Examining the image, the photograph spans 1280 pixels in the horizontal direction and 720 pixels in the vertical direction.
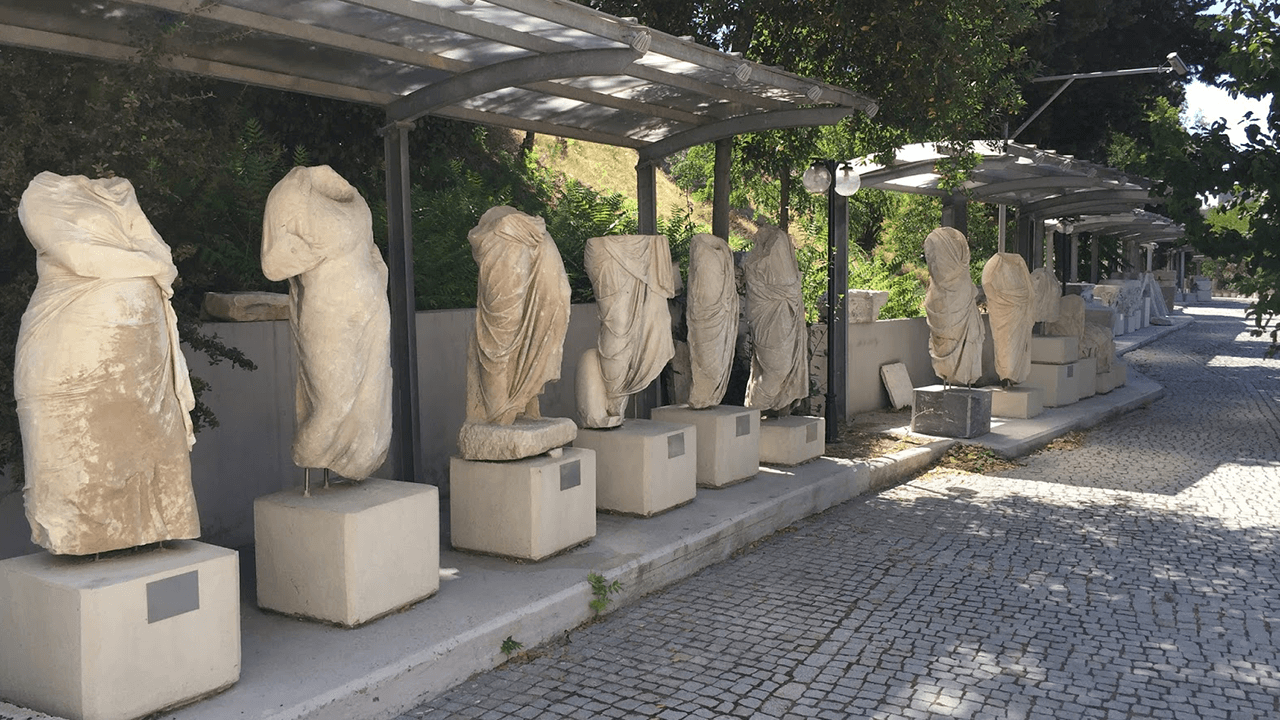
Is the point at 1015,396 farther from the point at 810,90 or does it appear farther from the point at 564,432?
the point at 564,432

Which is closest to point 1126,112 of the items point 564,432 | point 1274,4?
point 1274,4

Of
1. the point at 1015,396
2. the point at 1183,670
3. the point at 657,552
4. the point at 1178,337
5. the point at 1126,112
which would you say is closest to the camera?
the point at 1183,670

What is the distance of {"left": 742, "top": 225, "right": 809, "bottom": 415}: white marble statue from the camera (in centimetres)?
931

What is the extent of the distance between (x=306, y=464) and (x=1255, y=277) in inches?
418

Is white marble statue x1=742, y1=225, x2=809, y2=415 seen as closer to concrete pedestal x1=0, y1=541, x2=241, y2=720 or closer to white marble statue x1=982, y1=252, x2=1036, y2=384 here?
white marble statue x1=982, y1=252, x2=1036, y2=384

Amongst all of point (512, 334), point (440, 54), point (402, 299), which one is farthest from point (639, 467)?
point (440, 54)

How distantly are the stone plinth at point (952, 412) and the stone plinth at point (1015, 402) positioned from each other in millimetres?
1475

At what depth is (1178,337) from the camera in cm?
3048

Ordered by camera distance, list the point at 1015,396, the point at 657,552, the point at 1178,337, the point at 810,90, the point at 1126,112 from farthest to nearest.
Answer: the point at 1178,337 → the point at 1126,112 → the point at 1015,396 → the point at 810,90 → the point at 657,552

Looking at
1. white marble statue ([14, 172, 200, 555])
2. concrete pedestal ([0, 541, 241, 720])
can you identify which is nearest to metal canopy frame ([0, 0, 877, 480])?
white marble statue ([14, 172, 200, 555])

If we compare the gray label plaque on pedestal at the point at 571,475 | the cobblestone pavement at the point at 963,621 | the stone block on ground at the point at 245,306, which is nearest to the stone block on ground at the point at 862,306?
the cobblestone pavement at the point at 963,621

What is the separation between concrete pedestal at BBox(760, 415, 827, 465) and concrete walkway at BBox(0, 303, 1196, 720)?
1642mm

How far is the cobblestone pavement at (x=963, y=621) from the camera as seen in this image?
4770 millimetres

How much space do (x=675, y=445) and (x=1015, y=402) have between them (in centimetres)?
706
